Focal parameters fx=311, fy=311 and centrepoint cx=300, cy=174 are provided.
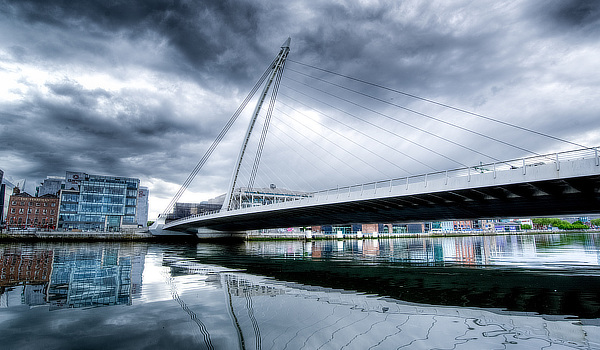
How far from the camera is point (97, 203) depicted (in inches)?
3760

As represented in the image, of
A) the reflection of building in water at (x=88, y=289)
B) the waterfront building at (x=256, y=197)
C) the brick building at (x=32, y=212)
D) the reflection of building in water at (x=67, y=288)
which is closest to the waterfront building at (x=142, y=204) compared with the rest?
the brick building at (x=32, y=212)

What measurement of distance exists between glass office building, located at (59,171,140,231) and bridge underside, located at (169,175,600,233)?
76.6 meters

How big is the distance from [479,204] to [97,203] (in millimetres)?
104194

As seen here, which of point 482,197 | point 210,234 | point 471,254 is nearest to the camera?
point 482,197

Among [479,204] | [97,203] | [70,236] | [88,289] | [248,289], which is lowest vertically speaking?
[248,289]

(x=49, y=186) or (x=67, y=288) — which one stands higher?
(x=49, y=186)

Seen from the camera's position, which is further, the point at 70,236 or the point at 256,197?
the point at 256,197

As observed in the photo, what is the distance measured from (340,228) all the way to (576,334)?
155061 mm

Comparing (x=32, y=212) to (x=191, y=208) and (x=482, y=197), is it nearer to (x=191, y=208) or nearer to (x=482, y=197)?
(x=191, y=208)

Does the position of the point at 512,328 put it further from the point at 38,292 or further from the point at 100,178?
the point at 100,178

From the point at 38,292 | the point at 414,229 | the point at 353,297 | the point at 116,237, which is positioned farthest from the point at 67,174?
the point at 414,229

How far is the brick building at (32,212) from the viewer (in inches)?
3565

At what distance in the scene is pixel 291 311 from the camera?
8.45 meters

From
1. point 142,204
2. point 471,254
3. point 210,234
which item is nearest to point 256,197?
point 210,234
